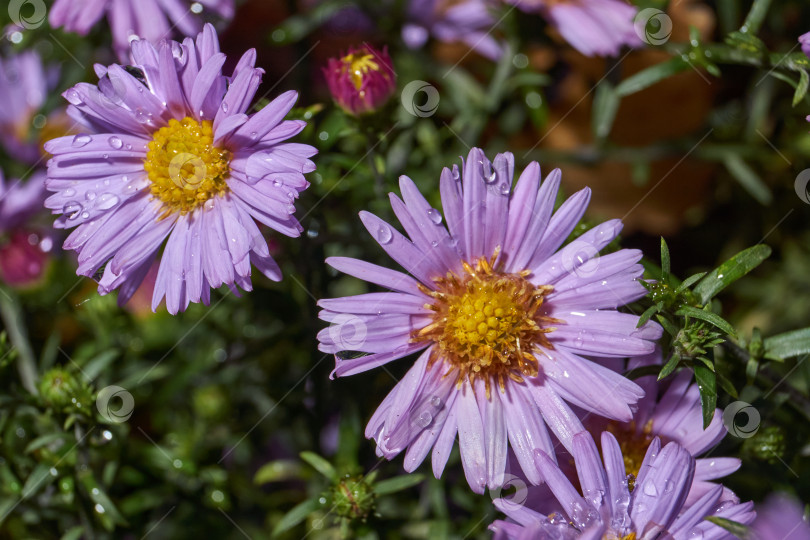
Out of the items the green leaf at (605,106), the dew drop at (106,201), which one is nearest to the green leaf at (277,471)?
the dew drop at (106,201)

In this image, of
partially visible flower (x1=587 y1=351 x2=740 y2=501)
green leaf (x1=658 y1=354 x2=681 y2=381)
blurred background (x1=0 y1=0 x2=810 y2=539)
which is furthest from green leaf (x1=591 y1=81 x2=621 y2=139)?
green leaf (x1=658 y1=354 x2=681 y2=381)

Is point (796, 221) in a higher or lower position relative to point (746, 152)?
lower

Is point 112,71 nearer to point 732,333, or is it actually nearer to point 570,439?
point 570,439

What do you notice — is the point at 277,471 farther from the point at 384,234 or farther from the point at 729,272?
the point at 729,272

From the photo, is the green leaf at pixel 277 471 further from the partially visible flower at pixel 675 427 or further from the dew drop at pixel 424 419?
the partially visible flower at pixel 675 427

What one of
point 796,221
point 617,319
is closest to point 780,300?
point 796,221

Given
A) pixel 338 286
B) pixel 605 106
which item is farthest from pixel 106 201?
pixel 605 106

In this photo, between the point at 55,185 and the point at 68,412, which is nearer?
the point at 55,185
